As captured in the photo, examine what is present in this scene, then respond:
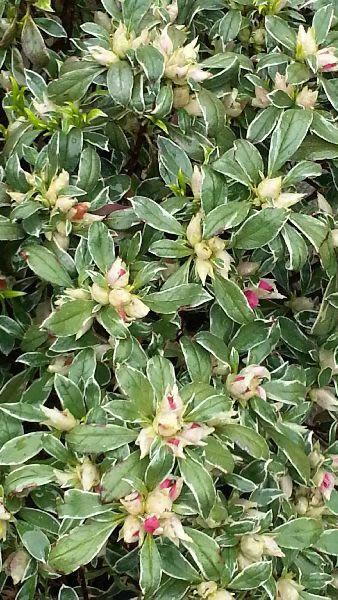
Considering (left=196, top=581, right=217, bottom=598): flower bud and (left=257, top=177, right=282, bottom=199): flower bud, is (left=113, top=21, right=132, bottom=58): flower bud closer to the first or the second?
(left=257, top=177, right=282, bottom=199): flower bud

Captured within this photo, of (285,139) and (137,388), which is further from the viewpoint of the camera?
(285,139)

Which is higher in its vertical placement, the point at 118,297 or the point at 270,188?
the point at 270,188

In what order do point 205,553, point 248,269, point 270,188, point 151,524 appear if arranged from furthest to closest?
point 248,269, point 270,188, point 205,553, point 151,524

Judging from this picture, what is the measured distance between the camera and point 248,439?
1242 millimetres

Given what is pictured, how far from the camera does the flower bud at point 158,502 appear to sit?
1.13 m

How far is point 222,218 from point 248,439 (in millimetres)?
365

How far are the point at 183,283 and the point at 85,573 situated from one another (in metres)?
0.62

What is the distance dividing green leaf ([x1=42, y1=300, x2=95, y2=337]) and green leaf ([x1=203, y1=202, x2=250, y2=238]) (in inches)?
9.6

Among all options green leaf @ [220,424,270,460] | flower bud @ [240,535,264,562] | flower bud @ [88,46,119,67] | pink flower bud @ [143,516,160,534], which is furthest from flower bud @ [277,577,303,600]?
flower bud @ [88,46,119,67]

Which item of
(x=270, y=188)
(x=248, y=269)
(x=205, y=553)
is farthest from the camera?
(x=248, y=269)

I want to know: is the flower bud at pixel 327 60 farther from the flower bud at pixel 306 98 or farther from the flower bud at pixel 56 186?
the flower bud at pixel 56 186

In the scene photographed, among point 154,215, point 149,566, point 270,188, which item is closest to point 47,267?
point 154,215

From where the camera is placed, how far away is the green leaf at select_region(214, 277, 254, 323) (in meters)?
1.29

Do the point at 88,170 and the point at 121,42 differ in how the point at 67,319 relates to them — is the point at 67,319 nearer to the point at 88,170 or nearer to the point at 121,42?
the point at 88,170
